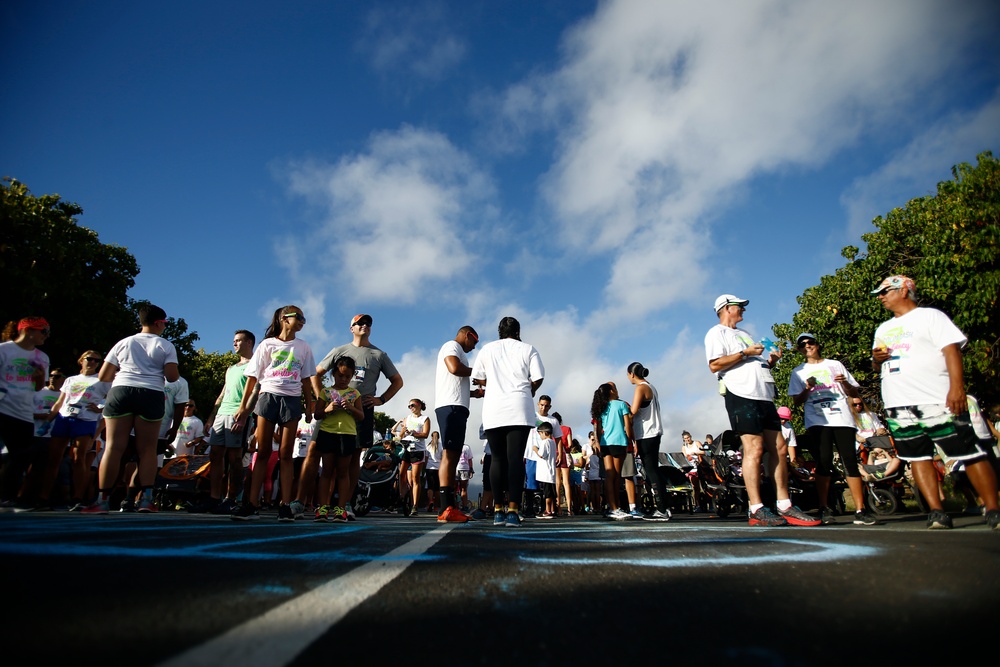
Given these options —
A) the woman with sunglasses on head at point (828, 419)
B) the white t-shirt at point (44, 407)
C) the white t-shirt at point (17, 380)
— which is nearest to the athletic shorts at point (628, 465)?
the woman with sunglasses on head at point (828, 419)

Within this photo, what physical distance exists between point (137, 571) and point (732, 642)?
198 centimetres

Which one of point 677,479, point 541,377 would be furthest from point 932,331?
point 677,479

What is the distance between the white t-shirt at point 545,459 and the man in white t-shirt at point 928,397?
7.73m

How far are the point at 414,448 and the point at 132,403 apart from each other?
652cm

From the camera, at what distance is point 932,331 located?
201 inches

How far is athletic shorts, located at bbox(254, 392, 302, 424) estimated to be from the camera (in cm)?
620

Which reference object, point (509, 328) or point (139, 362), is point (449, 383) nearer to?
point (509, 328)

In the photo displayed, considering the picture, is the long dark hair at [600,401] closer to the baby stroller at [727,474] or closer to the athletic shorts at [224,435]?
the baby stroller at [727,474]

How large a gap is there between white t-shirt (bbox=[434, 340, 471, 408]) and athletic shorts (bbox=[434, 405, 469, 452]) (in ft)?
0.22

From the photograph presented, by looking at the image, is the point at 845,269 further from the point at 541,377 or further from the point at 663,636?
the point at 663,636

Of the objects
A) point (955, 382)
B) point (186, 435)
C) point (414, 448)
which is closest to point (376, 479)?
point (414, 448)

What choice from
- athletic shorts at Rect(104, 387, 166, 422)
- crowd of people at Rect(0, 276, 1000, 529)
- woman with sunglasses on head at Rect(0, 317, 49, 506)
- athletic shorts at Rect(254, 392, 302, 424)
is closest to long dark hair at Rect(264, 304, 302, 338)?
crowd of people at Rect(0, 276, 1000, 529)

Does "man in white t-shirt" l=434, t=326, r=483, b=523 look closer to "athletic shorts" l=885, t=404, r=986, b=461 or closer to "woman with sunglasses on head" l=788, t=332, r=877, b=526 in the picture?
"woman with sunglasses on head" l=788, t=332, r=877, b=526

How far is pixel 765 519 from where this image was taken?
5.71 metres
